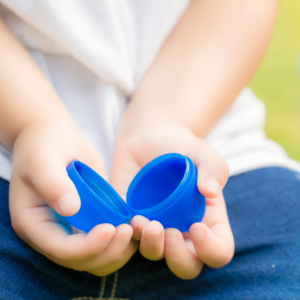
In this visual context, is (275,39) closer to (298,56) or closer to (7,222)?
(298,56)

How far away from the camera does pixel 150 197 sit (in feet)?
2.07

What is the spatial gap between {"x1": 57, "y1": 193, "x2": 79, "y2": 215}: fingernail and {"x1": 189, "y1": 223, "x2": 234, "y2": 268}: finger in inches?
7.7

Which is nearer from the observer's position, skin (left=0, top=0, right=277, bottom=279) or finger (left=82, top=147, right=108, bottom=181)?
skin (left=0, top=0, right=277, bottom=279)

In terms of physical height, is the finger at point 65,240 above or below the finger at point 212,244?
below

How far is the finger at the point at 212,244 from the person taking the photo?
1.78 ft

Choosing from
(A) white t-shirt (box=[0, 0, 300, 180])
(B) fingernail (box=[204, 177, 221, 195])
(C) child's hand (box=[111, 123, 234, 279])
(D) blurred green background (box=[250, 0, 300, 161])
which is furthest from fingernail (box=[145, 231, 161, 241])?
(D) blurred green background (box=[250, 0, 300, 161])

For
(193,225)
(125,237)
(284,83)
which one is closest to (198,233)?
(193,225)

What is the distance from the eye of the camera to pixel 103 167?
0.66 metres

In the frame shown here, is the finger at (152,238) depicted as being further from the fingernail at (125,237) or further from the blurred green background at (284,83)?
the blurred green background at (284,83)

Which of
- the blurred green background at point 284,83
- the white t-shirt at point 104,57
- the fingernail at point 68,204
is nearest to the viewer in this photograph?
the fingernail at point 68,204

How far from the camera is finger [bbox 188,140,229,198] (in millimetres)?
512

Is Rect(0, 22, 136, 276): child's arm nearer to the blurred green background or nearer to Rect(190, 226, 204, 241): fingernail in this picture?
Rect(190, 226, 204, 241): fingernail

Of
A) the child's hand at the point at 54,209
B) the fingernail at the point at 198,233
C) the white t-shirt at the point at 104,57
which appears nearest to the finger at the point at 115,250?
the child's hand at the point at 54,209

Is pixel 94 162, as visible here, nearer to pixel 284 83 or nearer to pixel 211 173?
pixel 211 173
